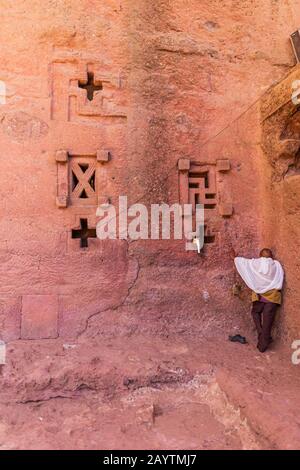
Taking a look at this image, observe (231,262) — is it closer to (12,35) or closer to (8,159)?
(8,159)

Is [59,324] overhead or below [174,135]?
below

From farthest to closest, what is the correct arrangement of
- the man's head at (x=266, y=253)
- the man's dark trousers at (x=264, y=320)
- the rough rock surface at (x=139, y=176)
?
the man's head at (x=266, y=253) → the man's dark trousers at (x=264, y=320) → the rough rock surface at (x=139, y=176)

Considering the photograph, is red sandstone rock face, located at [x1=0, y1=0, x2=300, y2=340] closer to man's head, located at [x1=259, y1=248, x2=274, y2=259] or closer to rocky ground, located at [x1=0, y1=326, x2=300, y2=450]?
man's head, located at [x1=259, y1=248, x2=274, y2=259]

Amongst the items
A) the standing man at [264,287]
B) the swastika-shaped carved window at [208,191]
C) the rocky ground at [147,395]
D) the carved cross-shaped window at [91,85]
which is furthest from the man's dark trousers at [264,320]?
the carved cross-shaped window at [91,85]

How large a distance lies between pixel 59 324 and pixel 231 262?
1.93m

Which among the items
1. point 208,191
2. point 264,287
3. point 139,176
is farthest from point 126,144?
point 264,287

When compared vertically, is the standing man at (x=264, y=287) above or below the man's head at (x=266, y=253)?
below

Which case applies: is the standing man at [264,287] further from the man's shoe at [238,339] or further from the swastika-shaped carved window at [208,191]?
the swastika-shaped carved window at [208,191]

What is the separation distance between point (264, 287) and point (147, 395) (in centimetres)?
162

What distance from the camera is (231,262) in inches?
185

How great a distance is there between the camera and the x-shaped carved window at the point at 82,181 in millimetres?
4492

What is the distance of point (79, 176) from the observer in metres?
4.51

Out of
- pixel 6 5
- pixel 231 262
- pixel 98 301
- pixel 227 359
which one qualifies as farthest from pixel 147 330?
pixel 6 5

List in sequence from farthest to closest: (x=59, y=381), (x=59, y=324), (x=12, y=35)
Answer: (x=12, y=35)
(x=59, y=324)
(x=59, y=381)
